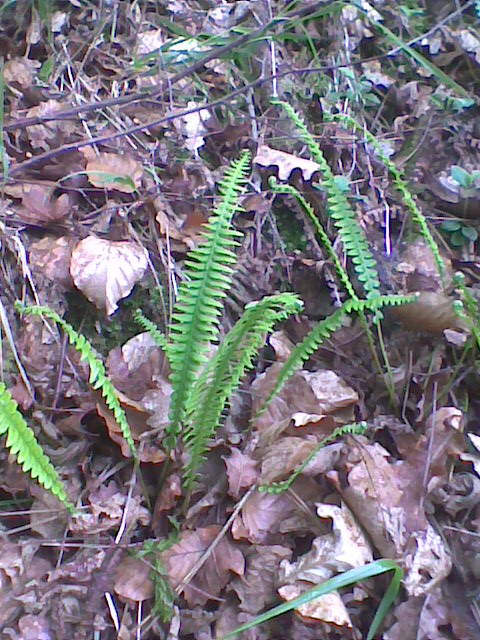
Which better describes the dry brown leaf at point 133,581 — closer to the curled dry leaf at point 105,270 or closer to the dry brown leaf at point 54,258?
the curled dry leaf at point 105,270

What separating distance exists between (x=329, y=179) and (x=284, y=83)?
0.76 metres

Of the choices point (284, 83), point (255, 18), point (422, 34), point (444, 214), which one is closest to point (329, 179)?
point (444, 214)

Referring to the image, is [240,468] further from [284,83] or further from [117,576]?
[284,83]

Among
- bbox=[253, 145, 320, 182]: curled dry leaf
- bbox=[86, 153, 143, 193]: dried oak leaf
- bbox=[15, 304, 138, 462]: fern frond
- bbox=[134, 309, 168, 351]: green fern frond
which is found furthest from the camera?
bbox=[253, 145, 320, 182]: curled dry leaf

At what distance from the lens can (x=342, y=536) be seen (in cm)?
142

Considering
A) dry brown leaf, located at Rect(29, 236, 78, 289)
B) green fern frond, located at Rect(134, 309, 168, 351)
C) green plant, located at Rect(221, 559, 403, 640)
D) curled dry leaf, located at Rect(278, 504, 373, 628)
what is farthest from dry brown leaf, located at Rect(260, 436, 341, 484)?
dry brown leaf, located at Rect(29, 236, 78, 289)

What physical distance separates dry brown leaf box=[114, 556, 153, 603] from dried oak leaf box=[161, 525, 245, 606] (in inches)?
1.9

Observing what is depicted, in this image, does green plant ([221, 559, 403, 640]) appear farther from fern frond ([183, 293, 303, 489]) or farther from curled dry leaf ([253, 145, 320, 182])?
curled dry leaf ([253, 145, 320, 182])

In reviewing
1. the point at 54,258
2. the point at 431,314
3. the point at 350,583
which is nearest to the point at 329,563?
the point at 350,583

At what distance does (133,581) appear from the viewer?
1.37 metres

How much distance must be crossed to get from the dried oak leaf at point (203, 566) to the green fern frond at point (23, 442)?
305mm

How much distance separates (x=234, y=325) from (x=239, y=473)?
15.7 inches

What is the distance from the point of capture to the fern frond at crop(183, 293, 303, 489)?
1.36 m

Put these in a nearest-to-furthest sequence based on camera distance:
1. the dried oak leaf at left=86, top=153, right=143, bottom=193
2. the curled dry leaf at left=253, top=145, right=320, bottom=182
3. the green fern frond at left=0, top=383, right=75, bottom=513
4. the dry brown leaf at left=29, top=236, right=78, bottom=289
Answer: the green fern frond at left=0, top=383, right=75, bottom=513 < the dry brown leaf at left=29, top=236, right=78, bottom=289 < the dried oak leaf at left=86, top=153, right=143, bottom=193 < the curled dry leaf at left=253, top=145, right=320, bottom=182
